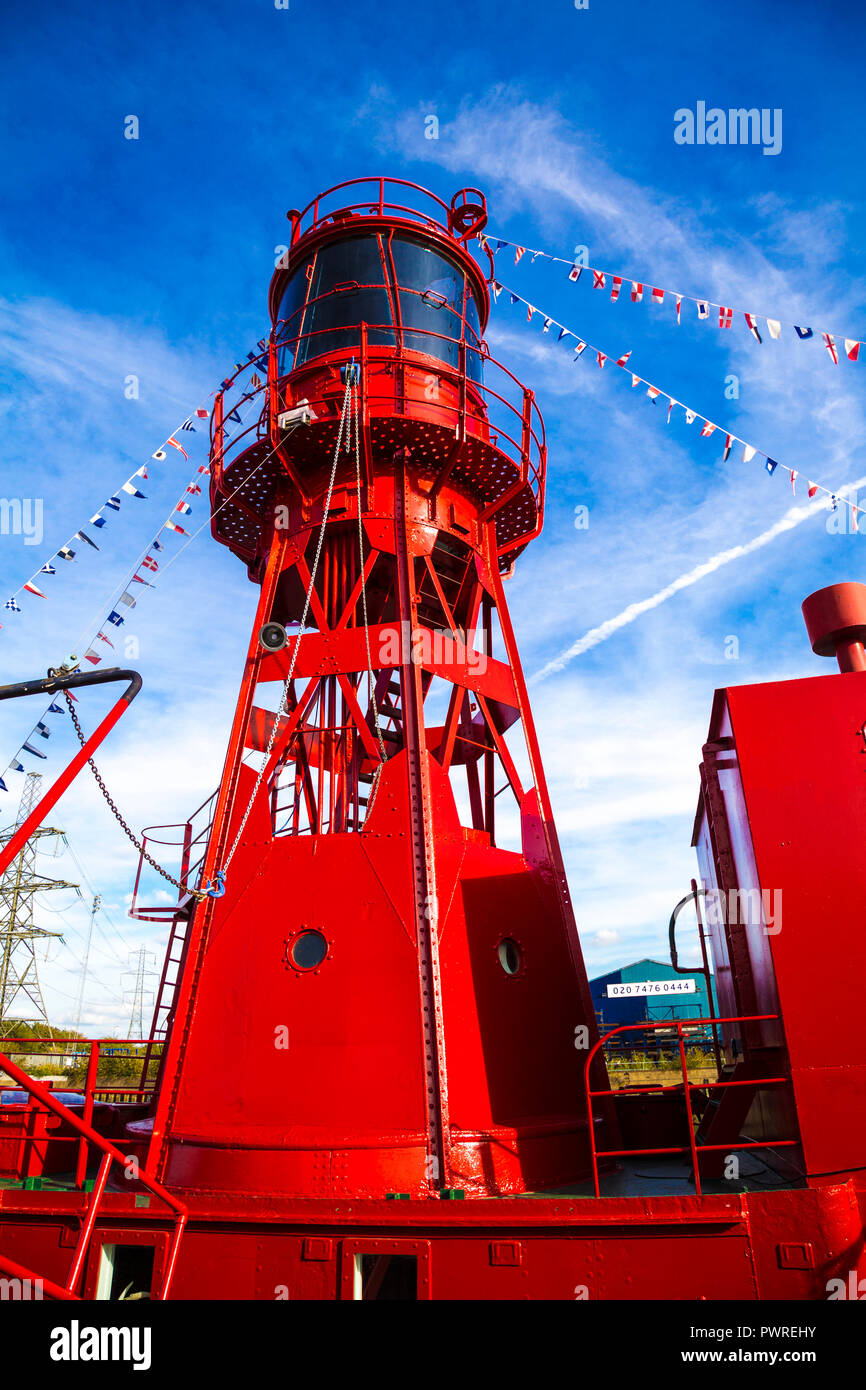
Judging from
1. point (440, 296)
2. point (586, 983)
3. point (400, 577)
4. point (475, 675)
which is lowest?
point (586, 983)

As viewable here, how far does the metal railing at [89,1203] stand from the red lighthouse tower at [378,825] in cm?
89

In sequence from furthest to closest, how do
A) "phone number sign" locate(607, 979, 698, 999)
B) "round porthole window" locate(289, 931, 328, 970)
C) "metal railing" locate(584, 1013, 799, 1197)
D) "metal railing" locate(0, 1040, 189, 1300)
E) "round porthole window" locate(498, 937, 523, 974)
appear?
"phone number sign" locate(607, 979, 698, 999)
"round porthole window" locate(498, 937, 523, 974)
"round porthole window" locate(289, 931, 328, 970)
"metal railing" locate(584, 1013, 799, 1197)
"metal railing" locate(0, 1040, 189, 1300)

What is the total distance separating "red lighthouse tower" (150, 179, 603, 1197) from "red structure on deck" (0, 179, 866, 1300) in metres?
0.04

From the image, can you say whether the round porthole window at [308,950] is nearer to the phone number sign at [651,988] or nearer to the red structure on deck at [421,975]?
the red structure on deck at [421,975]

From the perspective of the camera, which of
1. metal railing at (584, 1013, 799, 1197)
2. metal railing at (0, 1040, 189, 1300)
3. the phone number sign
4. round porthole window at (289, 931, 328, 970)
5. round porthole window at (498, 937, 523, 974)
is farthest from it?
the phone number sign

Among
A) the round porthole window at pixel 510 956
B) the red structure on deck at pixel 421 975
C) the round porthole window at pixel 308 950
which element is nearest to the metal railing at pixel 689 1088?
the red structure on deck at pixel 421 975

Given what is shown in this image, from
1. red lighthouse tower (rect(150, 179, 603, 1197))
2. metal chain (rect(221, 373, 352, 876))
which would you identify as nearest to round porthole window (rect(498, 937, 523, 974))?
red lighthouse tower (rect(150, 179, 603, 1197))

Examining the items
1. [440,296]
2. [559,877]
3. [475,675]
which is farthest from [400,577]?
[440,296]

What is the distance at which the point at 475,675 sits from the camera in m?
10.5

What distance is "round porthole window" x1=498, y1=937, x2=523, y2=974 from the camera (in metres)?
8.88

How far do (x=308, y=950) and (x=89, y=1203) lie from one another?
2.76 m

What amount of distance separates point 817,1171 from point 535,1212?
2.13 meters

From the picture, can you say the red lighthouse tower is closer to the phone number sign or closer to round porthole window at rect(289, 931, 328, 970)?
round porthole window at rect(289, 931, 328, 970)
